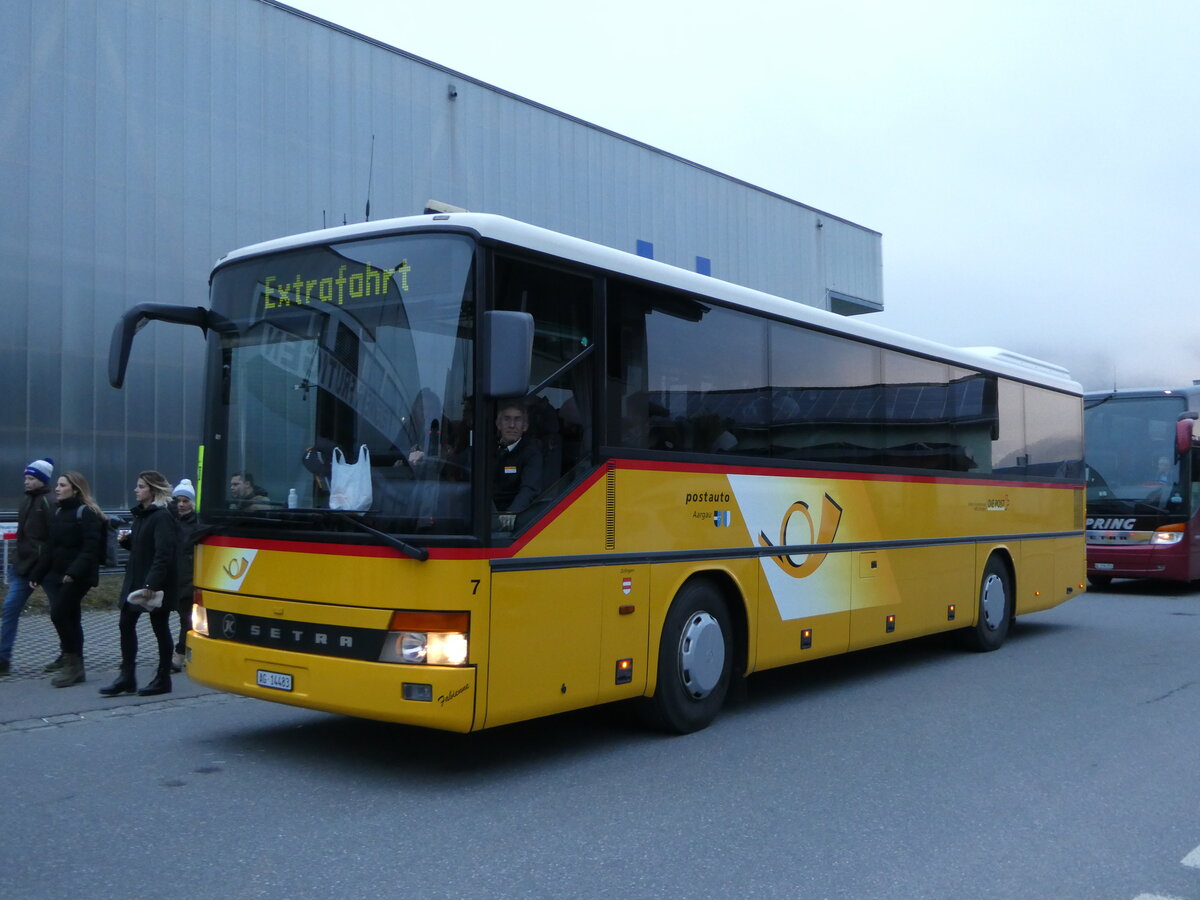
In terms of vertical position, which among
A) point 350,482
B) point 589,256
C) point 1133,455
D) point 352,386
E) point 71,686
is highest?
point 589,256

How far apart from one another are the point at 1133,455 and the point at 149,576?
53.1 feet

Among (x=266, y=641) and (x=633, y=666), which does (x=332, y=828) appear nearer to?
(x=266, y=641)

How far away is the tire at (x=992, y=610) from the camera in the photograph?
40.1ft

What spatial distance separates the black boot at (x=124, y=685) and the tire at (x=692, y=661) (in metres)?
4.22

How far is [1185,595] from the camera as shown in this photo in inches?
765

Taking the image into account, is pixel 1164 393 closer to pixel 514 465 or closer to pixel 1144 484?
pixel 1144 484

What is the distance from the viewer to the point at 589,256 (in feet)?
23.2

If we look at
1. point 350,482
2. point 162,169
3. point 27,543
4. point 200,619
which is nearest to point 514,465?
point 350,482

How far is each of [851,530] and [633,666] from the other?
10.5ft

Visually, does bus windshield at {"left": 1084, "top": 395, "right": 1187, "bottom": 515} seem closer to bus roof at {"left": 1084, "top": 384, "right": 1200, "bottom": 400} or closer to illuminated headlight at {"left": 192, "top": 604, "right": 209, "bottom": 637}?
bus roof at {"left": 1084, "top": 384, "right": 1200, "bottom": 400}

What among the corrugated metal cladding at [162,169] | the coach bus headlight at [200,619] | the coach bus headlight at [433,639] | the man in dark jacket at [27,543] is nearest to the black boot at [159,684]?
the man in dark jacket at [27,543]

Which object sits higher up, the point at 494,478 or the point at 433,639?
the point at 494,478

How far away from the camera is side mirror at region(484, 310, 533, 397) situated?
6.05 meters

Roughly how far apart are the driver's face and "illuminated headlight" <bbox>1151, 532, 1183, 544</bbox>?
15.5 m
